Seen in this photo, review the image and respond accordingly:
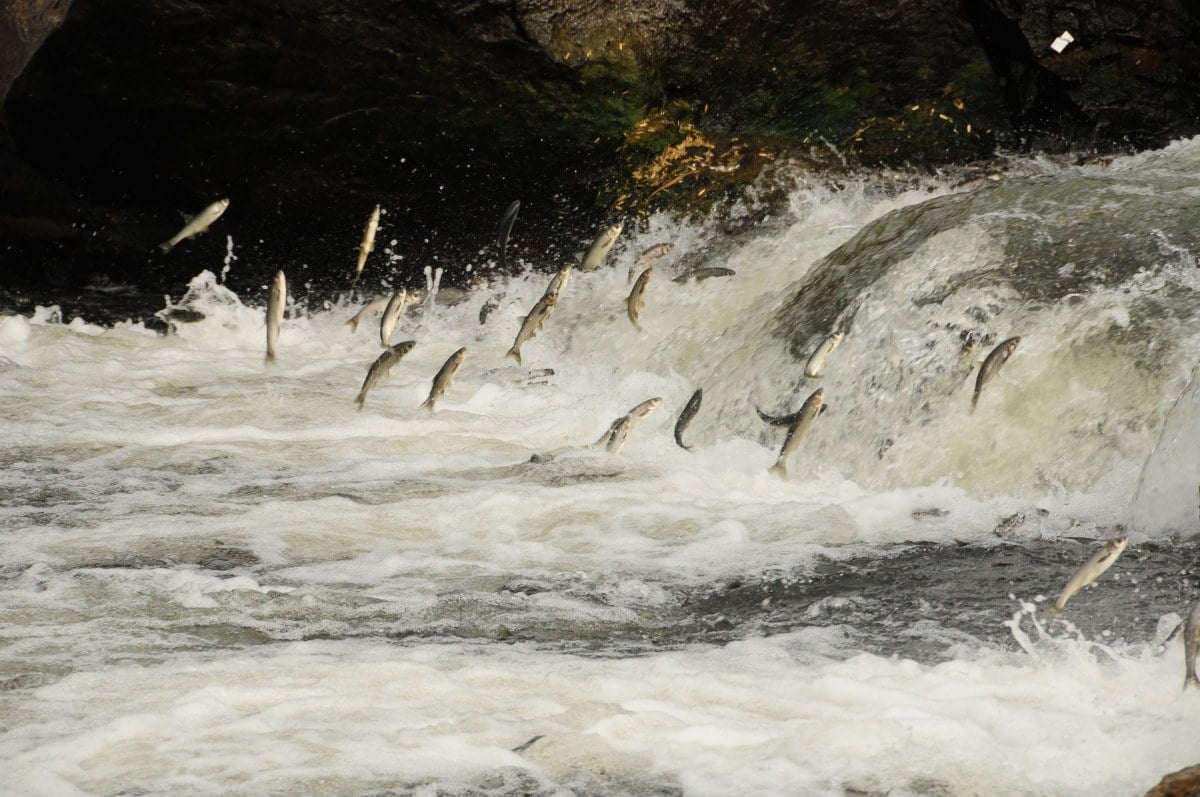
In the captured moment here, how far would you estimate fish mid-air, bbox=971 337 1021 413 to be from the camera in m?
6.02

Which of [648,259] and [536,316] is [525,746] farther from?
[648,259]

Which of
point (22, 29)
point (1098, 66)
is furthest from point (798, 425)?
point (22, 29)

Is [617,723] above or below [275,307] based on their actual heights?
below

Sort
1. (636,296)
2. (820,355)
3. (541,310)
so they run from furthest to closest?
(636,296), (541,310), (820,355)

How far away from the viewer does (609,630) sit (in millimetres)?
4285

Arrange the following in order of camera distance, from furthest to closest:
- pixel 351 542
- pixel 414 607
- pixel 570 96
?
pixel 570 96 < pixel 351 542 < pixel 414 607

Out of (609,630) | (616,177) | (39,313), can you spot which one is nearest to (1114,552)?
(609,630)

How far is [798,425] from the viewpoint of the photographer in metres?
6.24

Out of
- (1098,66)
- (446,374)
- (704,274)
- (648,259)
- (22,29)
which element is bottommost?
(446,374)

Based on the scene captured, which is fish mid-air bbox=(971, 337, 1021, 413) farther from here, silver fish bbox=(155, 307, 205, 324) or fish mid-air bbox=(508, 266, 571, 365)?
silver fish bbox=(155, 307, 205, 324)

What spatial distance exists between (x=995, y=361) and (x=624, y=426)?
1850mm

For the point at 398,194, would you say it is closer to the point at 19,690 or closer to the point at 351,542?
the point at 351,542

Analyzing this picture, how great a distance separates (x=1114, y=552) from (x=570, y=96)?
A: 22.6ft

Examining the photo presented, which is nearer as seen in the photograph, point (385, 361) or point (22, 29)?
→ point (385, 361)
